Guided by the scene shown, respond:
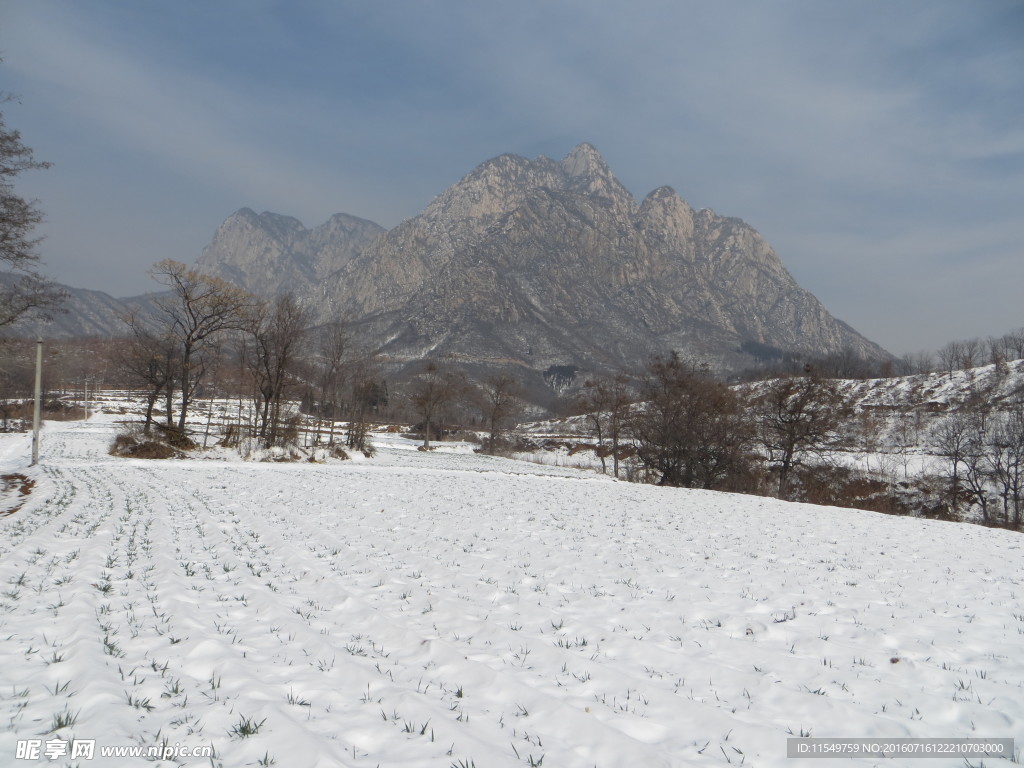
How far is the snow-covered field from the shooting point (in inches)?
157

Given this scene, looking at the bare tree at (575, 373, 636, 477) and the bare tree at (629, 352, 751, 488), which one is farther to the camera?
the bare tree at (575, 373, 636, 477)

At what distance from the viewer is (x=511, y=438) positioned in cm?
6838

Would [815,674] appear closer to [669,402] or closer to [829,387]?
[669,402]

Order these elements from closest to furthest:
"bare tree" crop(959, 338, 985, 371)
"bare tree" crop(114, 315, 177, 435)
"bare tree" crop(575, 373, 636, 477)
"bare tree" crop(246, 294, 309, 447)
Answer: "bare tree" crop(114, 315, 177, 435)
"bare tree" crop(246, 294, 309, 447)
"bare tree" crop(575, 373, 636, 477)
"bare tree" crop(959, 338, 985, 371)

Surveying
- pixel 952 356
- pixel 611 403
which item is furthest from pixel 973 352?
pixel 611 403

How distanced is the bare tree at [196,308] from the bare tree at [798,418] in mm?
37950

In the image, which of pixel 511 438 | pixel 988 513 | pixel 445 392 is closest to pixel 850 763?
pixel 988 513

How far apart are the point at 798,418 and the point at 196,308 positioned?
42085 millimetres

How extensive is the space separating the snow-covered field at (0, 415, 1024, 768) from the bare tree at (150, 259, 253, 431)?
85.5 ft

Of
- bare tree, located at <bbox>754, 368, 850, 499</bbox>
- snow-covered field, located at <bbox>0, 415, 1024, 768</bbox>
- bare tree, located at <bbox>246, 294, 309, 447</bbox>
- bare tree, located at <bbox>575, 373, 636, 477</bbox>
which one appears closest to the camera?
snow-covered field, located at <bbox>0, 415, 1024, 768</bbox>

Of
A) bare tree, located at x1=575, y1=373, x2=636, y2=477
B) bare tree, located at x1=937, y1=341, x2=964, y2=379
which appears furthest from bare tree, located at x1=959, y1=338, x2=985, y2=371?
bare tree, located at x1=575, y1=373, x2=636, y2=477

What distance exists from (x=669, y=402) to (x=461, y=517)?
21.8 metres

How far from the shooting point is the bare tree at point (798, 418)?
1362 inches

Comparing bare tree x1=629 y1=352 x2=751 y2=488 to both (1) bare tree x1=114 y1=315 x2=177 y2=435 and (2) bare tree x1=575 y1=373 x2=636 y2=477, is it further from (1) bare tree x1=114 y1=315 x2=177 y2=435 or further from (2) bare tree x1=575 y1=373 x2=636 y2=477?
(1) bare tree x1=114 y1=315 x2=177 y2=435
